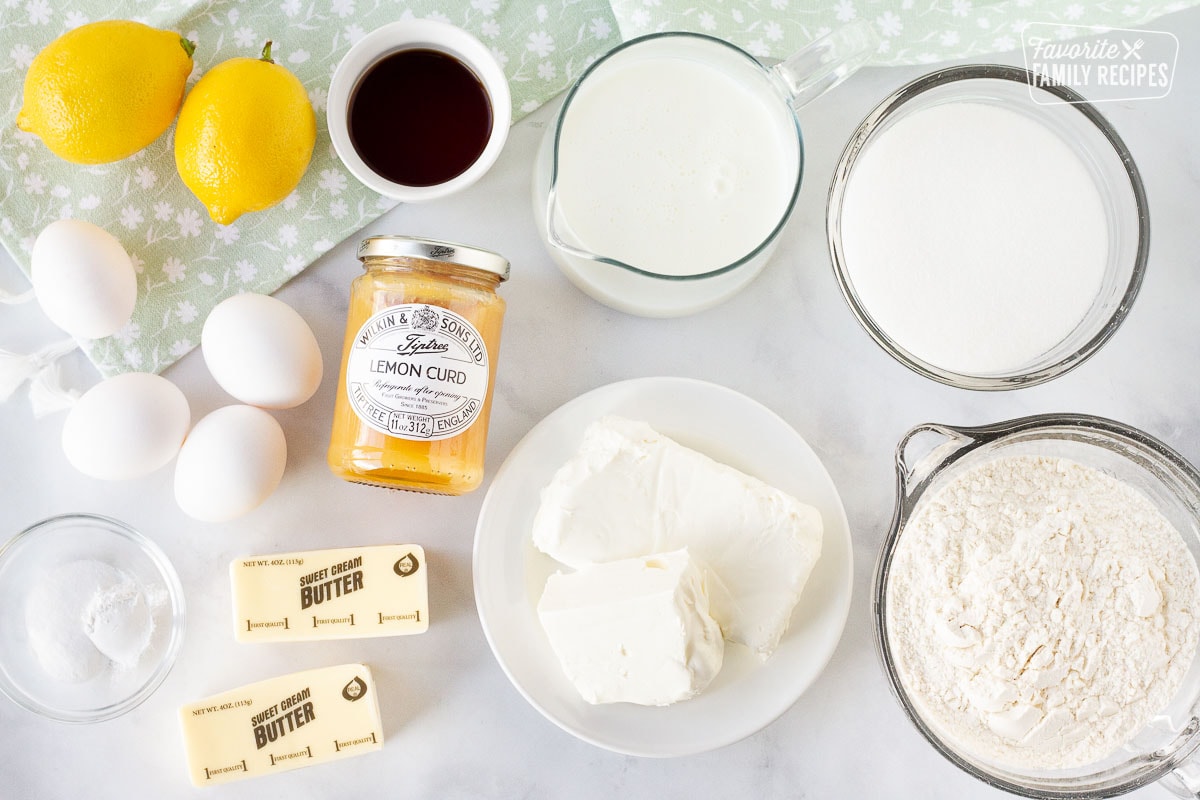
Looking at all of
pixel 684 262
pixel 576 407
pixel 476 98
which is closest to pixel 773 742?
pixel 576 407

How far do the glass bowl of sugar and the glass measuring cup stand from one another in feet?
0.31

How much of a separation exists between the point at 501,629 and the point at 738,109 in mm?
745

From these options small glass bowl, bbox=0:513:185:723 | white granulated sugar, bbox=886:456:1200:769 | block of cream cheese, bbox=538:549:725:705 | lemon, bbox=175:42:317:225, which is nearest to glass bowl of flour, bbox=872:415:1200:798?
white granulated sugar, bbox=886:456:1200:769

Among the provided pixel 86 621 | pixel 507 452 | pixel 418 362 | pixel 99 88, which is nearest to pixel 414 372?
pixel 418 362

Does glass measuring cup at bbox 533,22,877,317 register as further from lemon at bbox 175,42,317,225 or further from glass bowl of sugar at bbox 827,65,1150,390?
lemon at bbox 175,42,317,225

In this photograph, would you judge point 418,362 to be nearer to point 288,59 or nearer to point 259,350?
point 259,350

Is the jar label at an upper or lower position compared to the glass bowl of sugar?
lower

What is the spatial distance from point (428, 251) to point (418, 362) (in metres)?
0.13

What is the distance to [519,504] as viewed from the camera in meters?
1.12

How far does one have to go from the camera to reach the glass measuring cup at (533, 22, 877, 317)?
0.99 meters

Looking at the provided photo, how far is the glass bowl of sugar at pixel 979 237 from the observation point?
3.47 feet

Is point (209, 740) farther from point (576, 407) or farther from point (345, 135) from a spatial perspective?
point (345, 135)

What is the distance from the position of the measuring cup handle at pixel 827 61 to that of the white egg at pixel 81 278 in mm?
860

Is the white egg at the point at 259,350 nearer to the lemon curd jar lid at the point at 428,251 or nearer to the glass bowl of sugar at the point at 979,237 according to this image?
the lemon curd jar lid at the point at 428,251
